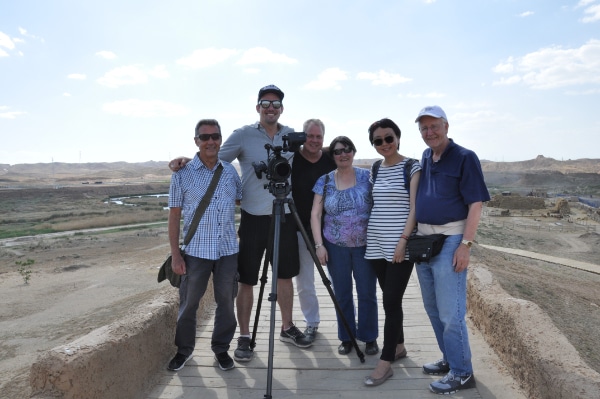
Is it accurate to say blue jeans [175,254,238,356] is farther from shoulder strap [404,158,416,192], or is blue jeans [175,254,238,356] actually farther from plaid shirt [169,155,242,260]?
shoulder strap [404,158,416,192]

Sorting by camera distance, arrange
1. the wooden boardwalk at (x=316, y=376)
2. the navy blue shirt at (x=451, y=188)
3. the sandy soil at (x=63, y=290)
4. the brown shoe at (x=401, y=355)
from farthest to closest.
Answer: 1. the sandy soil at (x=63, y=290)
2. the brown shoe at (x=401, y=355)
3. the wooden boardwalk at (x=316, y=376)
4. the navy blue shirt at (x=451, y=188)

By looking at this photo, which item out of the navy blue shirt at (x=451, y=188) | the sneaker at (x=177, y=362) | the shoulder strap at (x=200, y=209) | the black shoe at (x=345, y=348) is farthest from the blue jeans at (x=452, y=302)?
the sneaker at (x=177, y=362)

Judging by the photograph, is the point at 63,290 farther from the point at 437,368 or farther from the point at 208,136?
the point at 437,368

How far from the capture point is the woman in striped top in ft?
9.48

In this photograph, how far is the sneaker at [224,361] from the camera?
3.21m

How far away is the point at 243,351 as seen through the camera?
11.1 ft

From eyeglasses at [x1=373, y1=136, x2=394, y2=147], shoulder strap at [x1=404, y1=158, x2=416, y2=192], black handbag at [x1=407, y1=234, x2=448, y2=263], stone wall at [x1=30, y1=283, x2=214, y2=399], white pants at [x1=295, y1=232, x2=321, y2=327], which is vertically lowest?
stone wall at [x1=30, y1=283, x2=214, y2=399]

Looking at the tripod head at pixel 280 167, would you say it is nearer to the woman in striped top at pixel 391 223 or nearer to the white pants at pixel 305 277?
the woman in striped top at pixel 391 223

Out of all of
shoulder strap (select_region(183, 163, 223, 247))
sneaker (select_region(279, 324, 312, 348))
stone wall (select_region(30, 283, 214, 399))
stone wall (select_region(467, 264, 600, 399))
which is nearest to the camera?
stone wall (select_region(467, 264, 600, 399))

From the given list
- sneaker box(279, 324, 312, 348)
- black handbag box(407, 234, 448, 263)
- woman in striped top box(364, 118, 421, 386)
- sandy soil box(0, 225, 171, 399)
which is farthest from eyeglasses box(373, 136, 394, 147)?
sandy soil box(0, 225, 171, 399)

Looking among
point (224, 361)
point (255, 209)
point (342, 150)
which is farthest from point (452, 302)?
point (224, 361)

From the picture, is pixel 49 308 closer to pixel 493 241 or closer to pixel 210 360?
pixel 210 360

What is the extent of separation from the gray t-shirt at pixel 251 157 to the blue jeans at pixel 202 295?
406 mm

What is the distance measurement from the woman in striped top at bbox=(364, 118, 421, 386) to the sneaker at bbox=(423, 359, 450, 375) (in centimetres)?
→ 25
